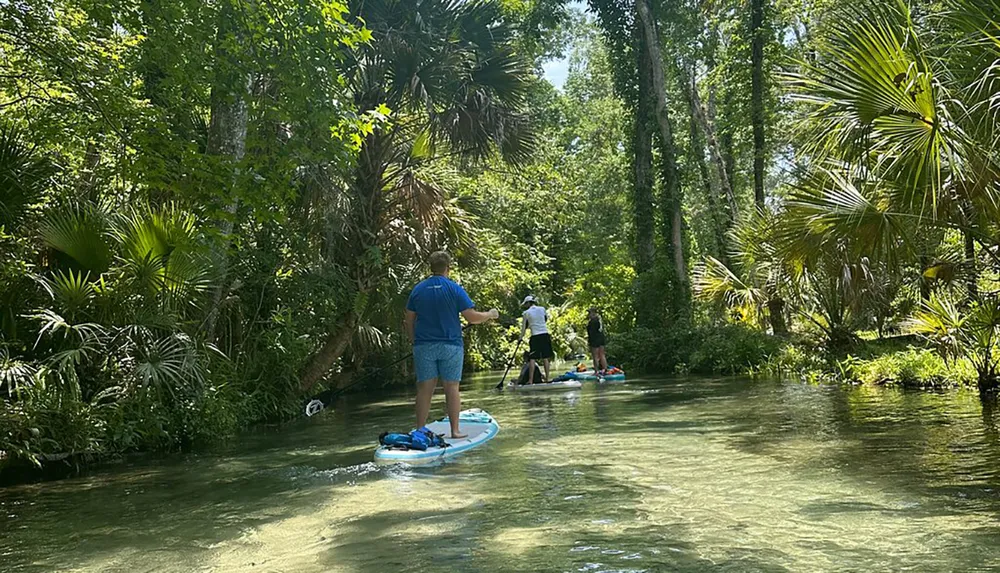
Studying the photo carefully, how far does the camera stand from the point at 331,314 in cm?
1455

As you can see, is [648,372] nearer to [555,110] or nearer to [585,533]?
[585,533]

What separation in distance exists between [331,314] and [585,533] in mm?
10577

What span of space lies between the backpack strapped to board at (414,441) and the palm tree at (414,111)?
270 inches

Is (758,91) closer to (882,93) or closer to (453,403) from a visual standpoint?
(882,93)

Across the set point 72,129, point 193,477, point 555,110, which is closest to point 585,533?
point 193,477

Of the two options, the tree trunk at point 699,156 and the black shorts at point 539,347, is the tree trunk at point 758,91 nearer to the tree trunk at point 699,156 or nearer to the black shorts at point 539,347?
the tree trunk at point 699,156

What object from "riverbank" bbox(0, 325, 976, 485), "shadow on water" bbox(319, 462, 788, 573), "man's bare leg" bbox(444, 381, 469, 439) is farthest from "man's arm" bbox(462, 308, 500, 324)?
"riverbank" bbox(0, 325, 976, 485)

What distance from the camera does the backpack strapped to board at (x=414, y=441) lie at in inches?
305

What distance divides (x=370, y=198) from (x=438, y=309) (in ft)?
26.1

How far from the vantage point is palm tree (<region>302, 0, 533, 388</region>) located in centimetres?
1495

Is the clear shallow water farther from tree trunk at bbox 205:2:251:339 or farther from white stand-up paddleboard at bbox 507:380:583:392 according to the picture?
white stand-up paddleboard at bbox 507:380:583:392

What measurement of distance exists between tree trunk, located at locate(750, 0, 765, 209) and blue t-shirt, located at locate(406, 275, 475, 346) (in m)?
15.8

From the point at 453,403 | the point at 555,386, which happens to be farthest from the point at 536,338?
the point at 453,403

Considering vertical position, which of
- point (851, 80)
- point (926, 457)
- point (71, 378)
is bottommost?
point (926, 457)
